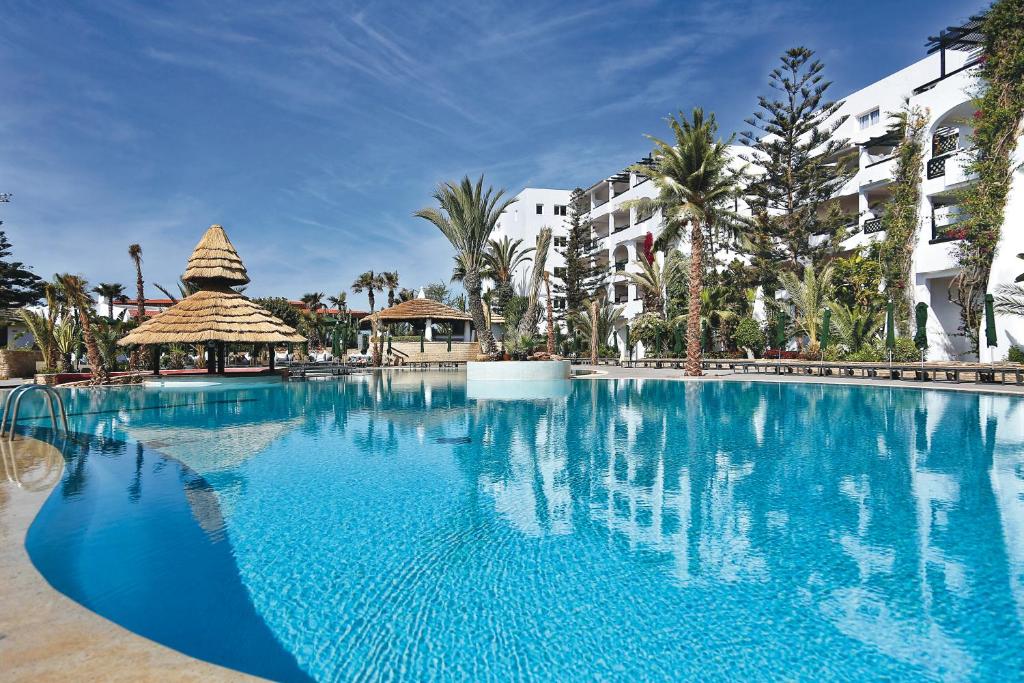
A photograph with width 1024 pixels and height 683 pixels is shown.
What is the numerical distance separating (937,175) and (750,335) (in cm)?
1055

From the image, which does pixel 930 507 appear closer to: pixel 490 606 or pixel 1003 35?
pixel 490 606

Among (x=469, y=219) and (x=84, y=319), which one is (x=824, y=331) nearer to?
(x=469, y=219)

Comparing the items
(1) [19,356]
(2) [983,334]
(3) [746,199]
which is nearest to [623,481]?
(2) [983,334]

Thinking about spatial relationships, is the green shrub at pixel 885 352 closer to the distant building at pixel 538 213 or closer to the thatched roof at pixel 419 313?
the thatched roof at pixel 419 313

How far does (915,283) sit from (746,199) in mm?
11305

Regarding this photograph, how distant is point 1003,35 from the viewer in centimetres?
2081

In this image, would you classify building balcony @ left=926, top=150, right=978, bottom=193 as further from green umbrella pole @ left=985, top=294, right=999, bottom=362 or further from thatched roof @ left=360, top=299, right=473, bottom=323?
thatched roof @ left=360, top=299, right=473, bottom=323

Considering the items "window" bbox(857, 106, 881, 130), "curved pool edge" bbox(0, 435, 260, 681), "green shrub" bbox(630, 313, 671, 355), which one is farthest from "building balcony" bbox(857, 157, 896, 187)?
"curved pool edge" bbox(0, 435, 260, 681)

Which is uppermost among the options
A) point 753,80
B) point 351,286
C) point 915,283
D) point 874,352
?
point 753,80

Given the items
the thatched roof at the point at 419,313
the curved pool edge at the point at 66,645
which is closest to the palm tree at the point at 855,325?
the thatched roof at the point at 419,313

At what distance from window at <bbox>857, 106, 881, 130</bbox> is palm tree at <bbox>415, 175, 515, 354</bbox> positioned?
2398 centimetres

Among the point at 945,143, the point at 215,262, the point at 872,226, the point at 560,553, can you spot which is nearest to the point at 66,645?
the point at 560,553

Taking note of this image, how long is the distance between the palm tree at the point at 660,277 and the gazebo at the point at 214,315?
20429 millimetres

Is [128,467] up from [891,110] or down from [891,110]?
down
